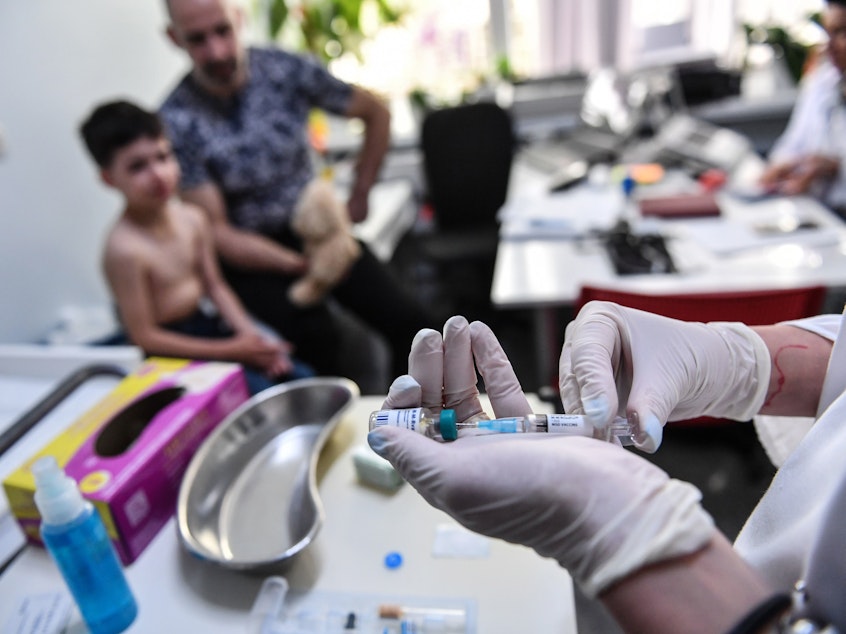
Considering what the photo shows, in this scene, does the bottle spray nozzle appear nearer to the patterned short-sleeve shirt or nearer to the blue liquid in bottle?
the blue liquid in bottle

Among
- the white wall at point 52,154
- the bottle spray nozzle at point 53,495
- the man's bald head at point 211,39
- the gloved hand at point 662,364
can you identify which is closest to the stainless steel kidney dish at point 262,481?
the bottle spray nozzle at point 53,495

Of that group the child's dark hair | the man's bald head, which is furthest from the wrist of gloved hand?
the man's bald head

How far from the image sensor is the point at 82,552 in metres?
0.71

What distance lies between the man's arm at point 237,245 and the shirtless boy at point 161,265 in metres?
0.05

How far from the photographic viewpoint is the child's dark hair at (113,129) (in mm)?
1503

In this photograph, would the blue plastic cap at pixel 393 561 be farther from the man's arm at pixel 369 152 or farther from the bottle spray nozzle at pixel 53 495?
the man's arm at pixel 369 152

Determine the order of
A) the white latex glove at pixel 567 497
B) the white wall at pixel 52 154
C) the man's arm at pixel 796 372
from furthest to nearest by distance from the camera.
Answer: the white wall at pixel 52 154
the man's arm at pixel 796 372
the white latex glove at pixel 567 497

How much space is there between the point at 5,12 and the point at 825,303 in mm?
2499

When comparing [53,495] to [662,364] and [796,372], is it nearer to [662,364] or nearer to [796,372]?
[662,364]

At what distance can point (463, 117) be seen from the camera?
2523mm

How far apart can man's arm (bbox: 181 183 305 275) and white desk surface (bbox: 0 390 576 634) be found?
111 cm

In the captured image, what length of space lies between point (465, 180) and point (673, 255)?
45.9 inches

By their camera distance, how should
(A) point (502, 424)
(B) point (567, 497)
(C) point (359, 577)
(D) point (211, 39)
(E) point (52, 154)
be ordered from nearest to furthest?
(B) point (567, 497) < (A) point (502, 424) < (C) point (359, 577) < (D) point (211, 39) < (E) point (52, 154)

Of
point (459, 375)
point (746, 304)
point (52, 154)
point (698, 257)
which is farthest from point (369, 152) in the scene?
point (459, 375)
